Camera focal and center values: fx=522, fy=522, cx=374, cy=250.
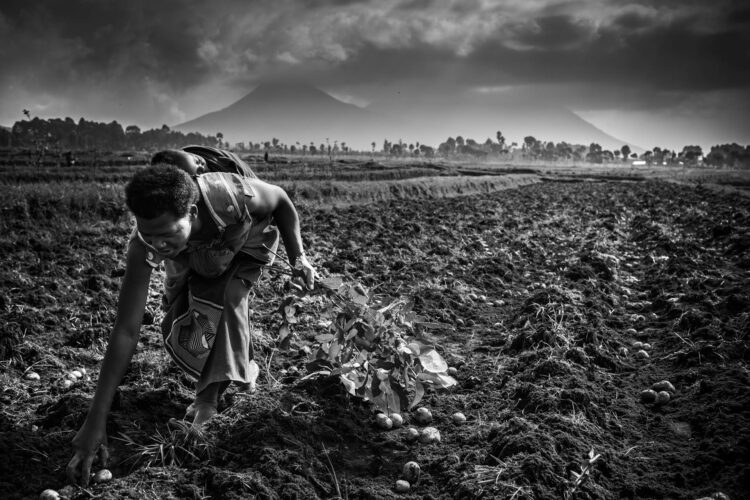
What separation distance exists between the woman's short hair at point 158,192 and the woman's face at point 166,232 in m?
0.03

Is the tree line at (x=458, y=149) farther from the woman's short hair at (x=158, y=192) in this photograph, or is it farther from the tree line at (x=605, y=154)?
the woman's short hair at (x=158, y=192)

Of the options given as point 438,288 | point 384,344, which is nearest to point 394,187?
point 438,288

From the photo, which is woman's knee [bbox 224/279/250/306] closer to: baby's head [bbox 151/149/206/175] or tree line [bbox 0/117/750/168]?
baby's head [bbox 151/149/206/175]

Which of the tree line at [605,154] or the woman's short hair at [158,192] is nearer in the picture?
the woman's short hair at [158,192]

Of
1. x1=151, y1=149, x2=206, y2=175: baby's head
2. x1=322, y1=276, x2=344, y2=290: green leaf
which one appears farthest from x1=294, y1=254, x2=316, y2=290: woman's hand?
x1=151, y1=149, x2=206, y2=175: baby's head

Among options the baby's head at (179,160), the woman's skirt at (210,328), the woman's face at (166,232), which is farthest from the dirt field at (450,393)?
the baby's head at (179,160)

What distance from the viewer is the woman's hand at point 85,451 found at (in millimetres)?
2490

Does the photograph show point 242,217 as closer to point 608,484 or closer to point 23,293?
point 608,484

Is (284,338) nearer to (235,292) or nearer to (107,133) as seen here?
(235,292)

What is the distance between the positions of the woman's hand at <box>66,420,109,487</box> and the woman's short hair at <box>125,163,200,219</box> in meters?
1.05

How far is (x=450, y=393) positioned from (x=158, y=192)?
273cm

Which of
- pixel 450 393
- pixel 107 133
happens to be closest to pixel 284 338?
pixel 450 393

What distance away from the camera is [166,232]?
8.18 ft

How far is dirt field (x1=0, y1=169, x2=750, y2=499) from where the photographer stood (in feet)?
9.22
